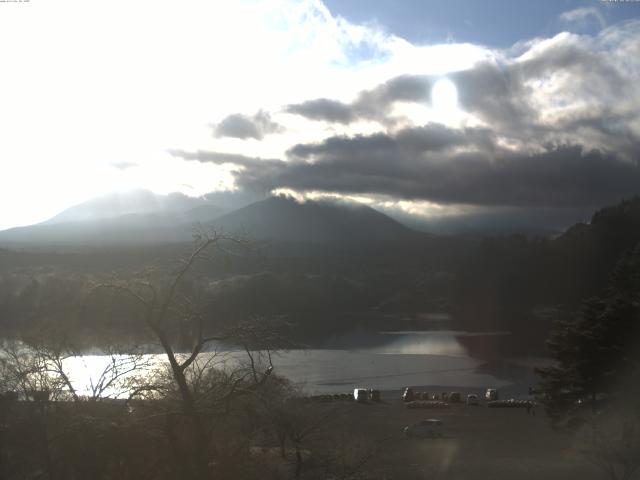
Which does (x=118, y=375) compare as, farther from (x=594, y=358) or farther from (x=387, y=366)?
(x=387, y=366)

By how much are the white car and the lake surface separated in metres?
8.55

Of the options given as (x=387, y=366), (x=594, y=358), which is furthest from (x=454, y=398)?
(x=594, y=358)

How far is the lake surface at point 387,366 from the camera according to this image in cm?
4316

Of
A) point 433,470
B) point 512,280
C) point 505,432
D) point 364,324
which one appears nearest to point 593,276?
point 512,280

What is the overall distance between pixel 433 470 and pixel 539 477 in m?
2.90

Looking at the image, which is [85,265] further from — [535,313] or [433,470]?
[433,470]

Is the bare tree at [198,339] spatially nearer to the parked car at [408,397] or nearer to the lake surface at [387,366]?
the lake surface at [387,366]

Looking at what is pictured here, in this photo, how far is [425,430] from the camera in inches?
1008

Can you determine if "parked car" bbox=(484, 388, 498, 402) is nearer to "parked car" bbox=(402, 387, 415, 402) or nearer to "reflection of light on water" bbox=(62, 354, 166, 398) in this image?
"parked car" bbox=(402, 387, 415, 402)

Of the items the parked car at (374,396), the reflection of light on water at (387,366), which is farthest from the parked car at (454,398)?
the reflection of light on water at (387,366)

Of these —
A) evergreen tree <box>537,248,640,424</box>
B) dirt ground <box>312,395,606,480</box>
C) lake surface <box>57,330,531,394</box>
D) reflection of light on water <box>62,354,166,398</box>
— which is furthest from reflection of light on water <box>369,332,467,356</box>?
reflection of light on water <box>62,354,166,398</box>

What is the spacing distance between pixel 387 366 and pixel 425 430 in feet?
84.3

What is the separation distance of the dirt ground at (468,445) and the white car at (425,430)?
1.13 ft

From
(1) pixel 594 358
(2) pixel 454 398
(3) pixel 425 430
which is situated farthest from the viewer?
(2) pixel 454 398
